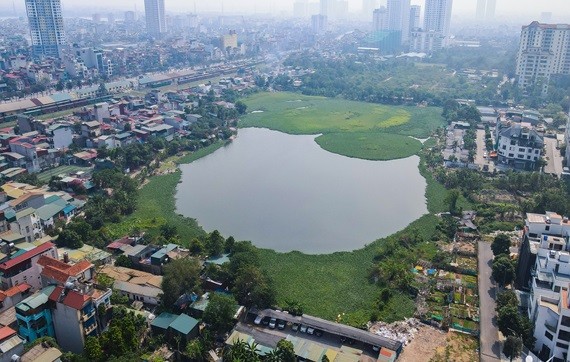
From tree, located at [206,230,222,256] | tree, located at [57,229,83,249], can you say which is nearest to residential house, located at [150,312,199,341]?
tree, located at [206,230,222,256]

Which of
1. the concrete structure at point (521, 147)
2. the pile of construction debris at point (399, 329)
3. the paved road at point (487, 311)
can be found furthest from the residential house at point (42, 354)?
the concrete structure at point (521, 147)

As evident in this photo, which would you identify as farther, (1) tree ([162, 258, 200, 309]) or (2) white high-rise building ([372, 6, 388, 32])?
(2) white high-rise building ([372, 6, 388, 32])

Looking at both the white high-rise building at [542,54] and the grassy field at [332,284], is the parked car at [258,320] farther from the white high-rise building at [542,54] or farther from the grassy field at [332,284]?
the white high-rise building at [542,54]

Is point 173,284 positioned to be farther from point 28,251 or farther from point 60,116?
point 60,116

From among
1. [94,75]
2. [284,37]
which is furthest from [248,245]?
[284,37]

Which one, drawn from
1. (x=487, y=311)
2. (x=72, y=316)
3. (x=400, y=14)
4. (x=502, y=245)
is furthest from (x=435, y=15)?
(x=72, y=316)

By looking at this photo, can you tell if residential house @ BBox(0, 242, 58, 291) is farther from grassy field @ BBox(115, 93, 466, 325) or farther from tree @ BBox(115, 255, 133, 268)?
grassy field @ BBox(115, 93, 466, 325)
